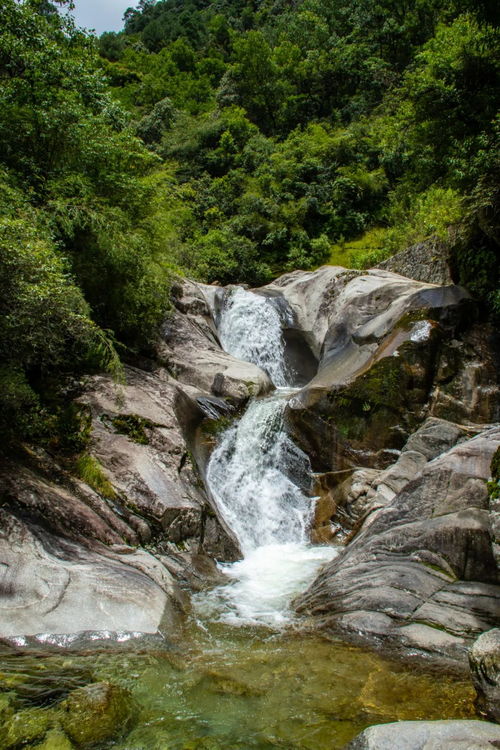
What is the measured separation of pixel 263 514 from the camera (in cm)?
1122

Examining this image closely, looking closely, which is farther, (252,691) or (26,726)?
(252,691)

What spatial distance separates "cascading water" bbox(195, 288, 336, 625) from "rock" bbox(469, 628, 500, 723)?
3.03 m

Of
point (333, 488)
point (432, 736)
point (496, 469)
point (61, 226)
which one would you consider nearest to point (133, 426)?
point (61, 226)

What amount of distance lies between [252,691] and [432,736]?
1958 millimetres

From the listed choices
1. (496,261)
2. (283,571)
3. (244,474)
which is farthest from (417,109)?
(283,571)

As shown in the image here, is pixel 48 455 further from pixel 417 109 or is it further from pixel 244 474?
pixel 417 109

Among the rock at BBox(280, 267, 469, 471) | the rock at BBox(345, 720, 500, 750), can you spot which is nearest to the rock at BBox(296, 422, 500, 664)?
the rock at BBox(345, 720, 500, 750)

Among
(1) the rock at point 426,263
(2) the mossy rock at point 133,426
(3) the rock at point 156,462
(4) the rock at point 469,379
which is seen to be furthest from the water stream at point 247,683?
(1) the rock at point 426,263

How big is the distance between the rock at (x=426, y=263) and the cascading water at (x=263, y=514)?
26.6ft

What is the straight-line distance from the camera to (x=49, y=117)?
950 centimetres

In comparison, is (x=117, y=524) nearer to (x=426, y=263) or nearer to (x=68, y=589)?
(x=68, y=589)

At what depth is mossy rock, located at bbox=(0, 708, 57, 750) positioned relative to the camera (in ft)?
11.4

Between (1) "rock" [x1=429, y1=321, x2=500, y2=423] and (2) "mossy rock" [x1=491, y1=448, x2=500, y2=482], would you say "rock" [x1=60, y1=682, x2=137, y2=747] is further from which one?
(1) "rock" [x1=429, y1=321, x2=500, y2=423]

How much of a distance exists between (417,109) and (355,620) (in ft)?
42.6
